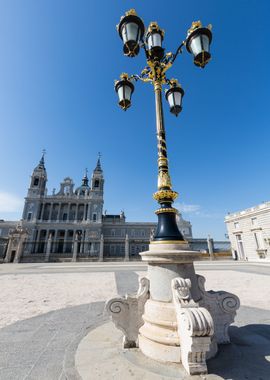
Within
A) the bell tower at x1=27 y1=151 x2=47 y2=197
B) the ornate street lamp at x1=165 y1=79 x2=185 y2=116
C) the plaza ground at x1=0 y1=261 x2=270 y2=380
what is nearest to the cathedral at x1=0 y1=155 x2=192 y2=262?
the bell tower at x1=27 y1=151 x2=47 y2=197

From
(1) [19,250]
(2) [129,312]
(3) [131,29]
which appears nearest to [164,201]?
(2) [129,312]

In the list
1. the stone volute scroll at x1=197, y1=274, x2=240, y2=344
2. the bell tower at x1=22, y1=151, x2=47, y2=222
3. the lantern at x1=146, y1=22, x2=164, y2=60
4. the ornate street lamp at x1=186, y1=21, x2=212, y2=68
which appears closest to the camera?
the stone volute scroll at x1=197, y1=274, x2=240, y2=344

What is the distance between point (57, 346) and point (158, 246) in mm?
2199

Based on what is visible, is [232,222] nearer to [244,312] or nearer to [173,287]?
[244,312]

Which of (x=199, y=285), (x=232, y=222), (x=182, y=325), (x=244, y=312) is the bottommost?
(x=244, y=312)

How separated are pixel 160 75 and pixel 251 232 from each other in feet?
94.7

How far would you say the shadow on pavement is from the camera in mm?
2074

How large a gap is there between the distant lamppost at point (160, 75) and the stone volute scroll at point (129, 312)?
922mm

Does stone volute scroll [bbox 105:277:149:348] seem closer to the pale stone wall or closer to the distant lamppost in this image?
the distant lamppost

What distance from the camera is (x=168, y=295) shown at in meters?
2.69

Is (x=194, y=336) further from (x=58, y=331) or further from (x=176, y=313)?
(x=58, y=331)

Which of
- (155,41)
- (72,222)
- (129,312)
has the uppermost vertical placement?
(72,222)

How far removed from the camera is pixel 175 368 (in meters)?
2.22

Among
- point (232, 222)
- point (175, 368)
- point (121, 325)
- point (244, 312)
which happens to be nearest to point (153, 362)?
point (175, 368)
